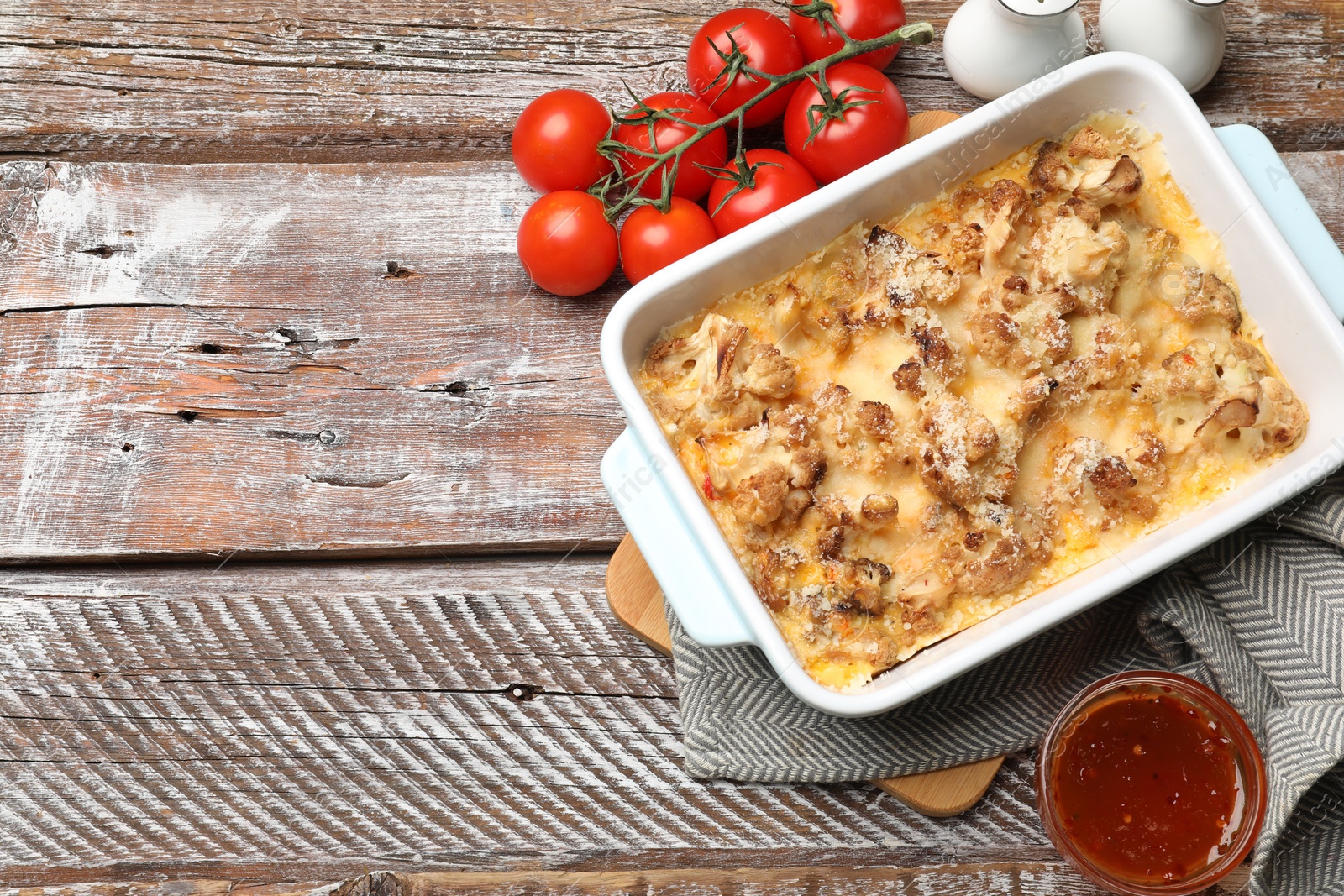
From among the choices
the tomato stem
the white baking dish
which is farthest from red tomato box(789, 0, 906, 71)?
the white baking dish

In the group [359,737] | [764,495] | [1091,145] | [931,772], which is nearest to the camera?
[764,495]

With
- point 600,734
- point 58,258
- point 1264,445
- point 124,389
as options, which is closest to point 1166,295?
point 1264,445

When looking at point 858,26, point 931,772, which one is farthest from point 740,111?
point 931,772

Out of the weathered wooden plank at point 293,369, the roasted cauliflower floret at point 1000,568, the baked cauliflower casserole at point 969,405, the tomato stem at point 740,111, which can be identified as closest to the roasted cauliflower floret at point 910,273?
the baked cauliflower casserole at point 969,405

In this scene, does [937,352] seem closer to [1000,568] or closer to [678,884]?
[1000,568]

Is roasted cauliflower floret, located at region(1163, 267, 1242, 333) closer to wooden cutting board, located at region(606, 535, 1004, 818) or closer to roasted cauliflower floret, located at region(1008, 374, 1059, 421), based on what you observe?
roasted cauliflower floret, located at region(1008, 374, 1059, 421)

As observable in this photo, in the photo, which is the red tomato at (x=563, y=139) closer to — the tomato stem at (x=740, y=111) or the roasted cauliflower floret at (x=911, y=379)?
the tomato stem at (x=740, y=111)
